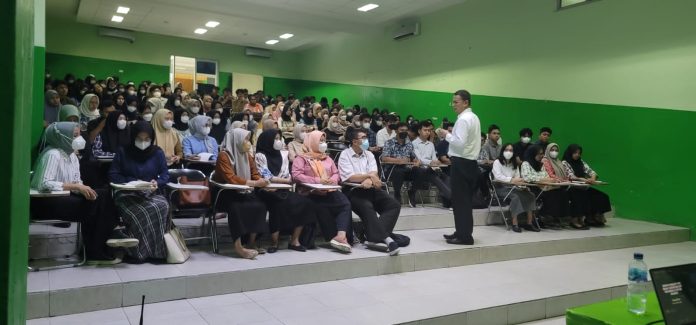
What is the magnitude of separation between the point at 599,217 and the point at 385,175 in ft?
10.4

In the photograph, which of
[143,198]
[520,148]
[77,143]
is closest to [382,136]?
[520,148]

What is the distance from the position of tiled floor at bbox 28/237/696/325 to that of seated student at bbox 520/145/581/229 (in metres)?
1.38

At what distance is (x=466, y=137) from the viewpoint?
5273mm

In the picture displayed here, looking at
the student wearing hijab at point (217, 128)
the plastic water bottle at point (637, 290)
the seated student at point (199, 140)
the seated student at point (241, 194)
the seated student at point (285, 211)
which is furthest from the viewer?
the student wearing hijab at point (217, 128)

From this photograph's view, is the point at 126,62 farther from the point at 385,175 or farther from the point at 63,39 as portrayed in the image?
the point at 385,175

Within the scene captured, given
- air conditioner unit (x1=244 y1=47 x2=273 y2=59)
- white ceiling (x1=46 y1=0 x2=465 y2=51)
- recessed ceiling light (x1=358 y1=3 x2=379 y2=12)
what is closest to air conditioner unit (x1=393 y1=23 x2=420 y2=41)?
white ceiling (x1=46 y1=0 x2=465 y2=51)

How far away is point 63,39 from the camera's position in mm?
13648

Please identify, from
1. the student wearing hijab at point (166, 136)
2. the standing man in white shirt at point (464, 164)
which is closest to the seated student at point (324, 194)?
the standing man in white shirt at point (464, 164)

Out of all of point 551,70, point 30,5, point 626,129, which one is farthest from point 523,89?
point 30,5

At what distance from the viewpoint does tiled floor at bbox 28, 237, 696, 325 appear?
3.46 m

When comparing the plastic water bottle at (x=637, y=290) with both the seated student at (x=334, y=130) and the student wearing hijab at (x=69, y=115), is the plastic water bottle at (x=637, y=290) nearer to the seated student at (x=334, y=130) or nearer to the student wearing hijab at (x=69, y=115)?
the student wearing hijab at (x=69, y=115)

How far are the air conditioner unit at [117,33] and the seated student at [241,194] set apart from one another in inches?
440

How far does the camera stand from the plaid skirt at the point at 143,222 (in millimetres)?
4086

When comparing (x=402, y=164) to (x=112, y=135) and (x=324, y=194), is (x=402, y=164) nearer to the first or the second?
(x=324, y=194)
